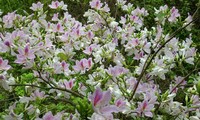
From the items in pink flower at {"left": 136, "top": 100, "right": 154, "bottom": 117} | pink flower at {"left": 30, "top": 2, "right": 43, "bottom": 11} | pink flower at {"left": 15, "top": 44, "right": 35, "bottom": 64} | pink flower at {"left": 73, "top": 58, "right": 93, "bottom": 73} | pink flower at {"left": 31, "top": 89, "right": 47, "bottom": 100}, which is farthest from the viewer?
pink flower at {"left": 30, "top": 2, "right": 43, "bottom": 11}

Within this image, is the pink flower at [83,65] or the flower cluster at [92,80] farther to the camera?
the pink flower at [83,65]

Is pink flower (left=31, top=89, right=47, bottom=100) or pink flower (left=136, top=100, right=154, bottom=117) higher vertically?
pink flower (left=31, top=89, right=47, bottom=100)

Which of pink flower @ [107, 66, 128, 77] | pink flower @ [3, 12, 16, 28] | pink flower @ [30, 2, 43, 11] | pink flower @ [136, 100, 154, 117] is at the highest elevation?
pink flower @ [30, 2, 43, 11]

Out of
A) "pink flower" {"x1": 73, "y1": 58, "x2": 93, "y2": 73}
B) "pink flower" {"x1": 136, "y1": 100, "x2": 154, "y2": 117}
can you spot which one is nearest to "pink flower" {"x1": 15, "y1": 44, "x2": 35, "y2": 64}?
"pink flower" {"x1": 73, "y1": 58, "x2": 93, "y2": 73}

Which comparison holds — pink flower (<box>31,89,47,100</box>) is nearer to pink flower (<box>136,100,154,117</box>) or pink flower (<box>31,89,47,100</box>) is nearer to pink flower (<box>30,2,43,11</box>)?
pink flower (<box>136,100,154,117</box>)

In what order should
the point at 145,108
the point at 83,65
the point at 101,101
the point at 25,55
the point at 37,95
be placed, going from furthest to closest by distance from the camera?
the point at 83,65 < the point at 37,95 < the point at 25,55 < the point at 145,108 < the point at 101,101

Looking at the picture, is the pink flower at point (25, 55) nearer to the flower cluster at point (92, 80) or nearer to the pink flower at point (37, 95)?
the flower cluster at point (92, 80)

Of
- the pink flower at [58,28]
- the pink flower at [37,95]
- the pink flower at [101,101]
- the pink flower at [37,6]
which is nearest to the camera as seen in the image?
the pink flower at [101,101]

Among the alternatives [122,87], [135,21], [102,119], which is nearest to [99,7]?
[135,21]

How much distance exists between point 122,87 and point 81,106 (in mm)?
653

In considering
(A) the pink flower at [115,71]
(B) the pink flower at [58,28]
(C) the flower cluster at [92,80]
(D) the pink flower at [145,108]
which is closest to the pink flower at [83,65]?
(C) the flower cluster at [92,80]

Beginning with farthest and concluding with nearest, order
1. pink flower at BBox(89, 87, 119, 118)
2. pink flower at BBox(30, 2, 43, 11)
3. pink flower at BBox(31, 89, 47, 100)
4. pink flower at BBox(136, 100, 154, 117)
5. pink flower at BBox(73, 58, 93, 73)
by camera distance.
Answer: pink flower at BBox(30, 2, 43, 11) → pink flower at BBox(73, 58, 93, 73) → pink flower at BBox(31, 89, 47, 100) → pink flower at BBox(136, 100, 154, 117) → pink flower at BBox(89, 87, 119, 118)

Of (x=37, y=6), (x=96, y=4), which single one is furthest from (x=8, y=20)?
(x=96, y=4)

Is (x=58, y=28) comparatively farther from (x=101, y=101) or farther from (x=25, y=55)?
(x=101, y=101)
